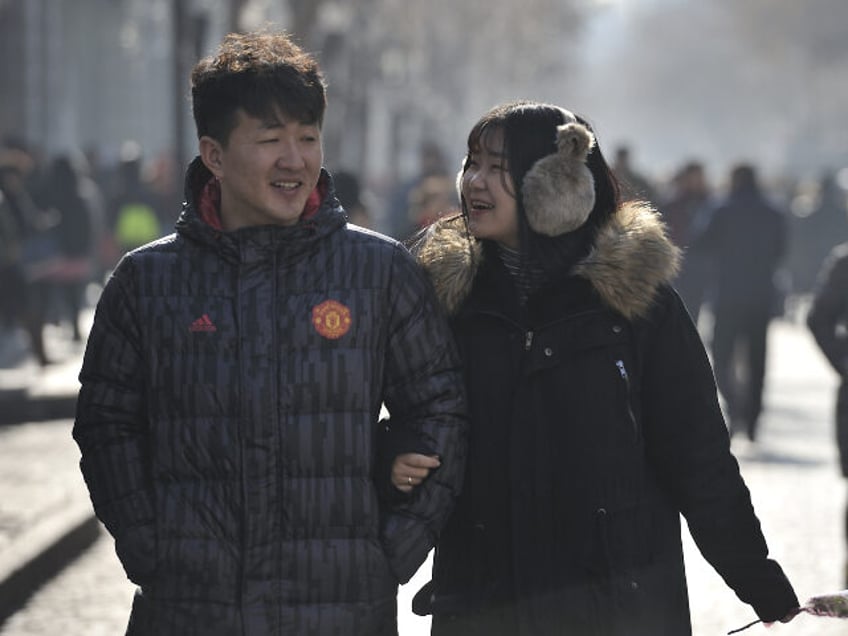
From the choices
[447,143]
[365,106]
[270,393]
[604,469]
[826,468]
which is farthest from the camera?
[447,143]

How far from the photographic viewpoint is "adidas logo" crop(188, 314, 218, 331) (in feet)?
12.3

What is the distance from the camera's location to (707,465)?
412 centimetres

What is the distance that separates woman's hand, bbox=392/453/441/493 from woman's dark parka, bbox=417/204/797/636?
0.26m

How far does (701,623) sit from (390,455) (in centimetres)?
396

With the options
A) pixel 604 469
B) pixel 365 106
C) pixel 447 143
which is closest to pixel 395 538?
pixel 604 469

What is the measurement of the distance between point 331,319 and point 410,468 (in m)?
0.31

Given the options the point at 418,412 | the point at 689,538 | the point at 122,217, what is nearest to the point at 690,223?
the point at 689,538

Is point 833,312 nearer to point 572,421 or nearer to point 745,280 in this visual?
point 572,421

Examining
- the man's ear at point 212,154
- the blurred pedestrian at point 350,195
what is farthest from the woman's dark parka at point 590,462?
the blurred pedestrian at point 350,195

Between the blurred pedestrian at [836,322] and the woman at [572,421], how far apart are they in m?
3.41

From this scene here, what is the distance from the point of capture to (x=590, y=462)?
402cm

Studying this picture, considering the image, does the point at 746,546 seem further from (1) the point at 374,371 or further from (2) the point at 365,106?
(2) the point at 365,106

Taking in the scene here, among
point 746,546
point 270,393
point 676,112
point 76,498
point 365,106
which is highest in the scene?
point 270,393

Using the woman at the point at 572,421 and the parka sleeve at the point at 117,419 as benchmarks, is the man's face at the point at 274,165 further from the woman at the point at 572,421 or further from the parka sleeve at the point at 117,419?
the woman at the point at 572,421
